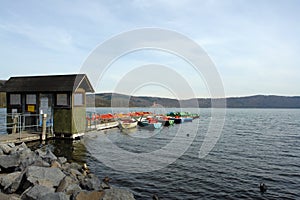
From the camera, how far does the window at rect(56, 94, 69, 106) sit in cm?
2280

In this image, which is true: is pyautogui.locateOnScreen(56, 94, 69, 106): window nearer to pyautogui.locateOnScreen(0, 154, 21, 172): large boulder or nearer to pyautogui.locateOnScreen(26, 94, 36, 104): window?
pyautogui.locateOnScreen(26, 94, 36, 104): window

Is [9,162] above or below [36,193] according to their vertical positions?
above

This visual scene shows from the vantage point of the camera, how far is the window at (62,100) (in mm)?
A: 22797

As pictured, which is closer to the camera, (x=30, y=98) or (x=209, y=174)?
(x=209, y=174)

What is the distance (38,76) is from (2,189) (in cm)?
1802

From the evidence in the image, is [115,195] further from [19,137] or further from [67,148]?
[19,137]

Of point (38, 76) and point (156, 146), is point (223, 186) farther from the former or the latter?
point (38, 76)

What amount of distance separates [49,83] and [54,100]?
66.5 inches

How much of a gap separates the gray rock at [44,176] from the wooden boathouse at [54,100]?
13424 mm

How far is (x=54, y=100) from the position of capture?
915 inches

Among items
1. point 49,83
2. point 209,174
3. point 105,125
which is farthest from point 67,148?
point 105,125

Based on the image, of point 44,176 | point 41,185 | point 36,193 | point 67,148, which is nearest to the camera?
point 36,193

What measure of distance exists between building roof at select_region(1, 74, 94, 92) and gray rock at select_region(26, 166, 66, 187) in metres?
13.7

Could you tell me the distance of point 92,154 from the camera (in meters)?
19.0
